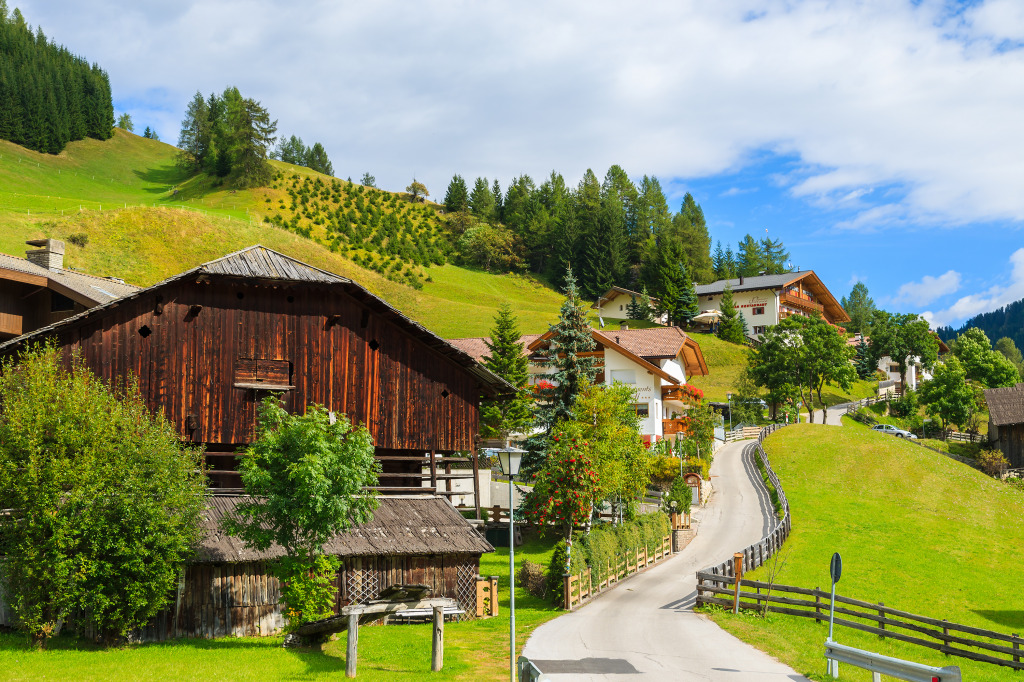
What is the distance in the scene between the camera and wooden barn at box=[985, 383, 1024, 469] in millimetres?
63625

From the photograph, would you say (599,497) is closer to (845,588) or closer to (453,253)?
(845,588)

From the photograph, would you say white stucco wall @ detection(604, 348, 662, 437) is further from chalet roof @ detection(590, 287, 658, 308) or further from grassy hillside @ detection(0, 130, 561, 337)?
chalet roof @ detection(590, 287, 658, 308)

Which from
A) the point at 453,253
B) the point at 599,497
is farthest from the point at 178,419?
the point at 453,253

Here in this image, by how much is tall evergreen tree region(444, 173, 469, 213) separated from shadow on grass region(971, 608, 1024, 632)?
139736 mm

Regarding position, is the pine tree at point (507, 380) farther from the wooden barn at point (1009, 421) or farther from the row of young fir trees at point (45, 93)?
the row of young fir trees at point (45, 93)

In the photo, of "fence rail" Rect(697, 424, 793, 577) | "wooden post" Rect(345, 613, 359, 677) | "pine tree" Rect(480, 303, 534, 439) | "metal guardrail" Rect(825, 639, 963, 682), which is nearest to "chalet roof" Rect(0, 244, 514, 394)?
"fence rail" Rect(697, 424, 793, 577)

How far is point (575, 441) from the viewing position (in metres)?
31.4

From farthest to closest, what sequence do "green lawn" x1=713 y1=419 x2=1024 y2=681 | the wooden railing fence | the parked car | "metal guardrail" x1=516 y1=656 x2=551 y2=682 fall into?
1. the parked car
2. the wooden railing fence
3. "green lawn" x1=713 y1=419 x2=1024 y2=681
4. "metal guardrail" x1=516 y1=656 x2=551 y2=682

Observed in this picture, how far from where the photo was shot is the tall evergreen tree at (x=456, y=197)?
540ft

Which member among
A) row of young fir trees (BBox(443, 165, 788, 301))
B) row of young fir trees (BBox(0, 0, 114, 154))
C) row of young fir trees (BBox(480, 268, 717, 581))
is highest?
row of young fir trees (BBox(0, 0, 114, 154))

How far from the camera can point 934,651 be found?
2417 cm

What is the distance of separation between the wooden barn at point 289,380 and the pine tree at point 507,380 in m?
22.3

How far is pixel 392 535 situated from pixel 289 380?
6570 mm

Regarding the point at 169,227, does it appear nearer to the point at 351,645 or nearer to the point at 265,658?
the point at 265,658
